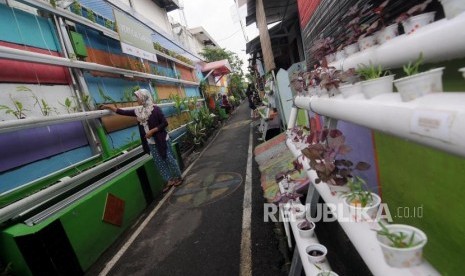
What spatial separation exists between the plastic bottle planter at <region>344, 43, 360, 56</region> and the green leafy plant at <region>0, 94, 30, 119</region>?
419 cm

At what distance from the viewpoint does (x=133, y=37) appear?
282 inches

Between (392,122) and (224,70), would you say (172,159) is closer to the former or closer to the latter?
(392,122)

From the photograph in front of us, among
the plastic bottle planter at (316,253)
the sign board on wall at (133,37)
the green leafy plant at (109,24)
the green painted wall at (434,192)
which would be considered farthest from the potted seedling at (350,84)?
the green leafy plant at (109,24)

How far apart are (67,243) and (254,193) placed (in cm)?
303

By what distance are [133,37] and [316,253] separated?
6922 millimetres

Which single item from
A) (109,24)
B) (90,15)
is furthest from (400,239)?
(109,24)

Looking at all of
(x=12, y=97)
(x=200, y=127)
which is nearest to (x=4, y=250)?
(x=12, y=97)

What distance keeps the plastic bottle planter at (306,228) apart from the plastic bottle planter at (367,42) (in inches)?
53.2

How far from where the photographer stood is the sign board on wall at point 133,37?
6.56 meters

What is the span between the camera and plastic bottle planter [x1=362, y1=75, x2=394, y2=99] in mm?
1364

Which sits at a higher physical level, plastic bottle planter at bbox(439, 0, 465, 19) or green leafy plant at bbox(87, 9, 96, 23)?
green leafy plant at bbox(87, 9, 96, 23)

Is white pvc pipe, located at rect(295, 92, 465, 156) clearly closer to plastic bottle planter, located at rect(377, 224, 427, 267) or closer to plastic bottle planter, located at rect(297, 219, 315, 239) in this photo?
plastic bottle planter, located at rect(377, 224, 427, 267)

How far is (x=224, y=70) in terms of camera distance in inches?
788

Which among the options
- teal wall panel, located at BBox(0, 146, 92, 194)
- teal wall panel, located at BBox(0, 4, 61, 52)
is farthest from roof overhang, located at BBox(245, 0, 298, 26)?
teal wall panel, located at BBox(0, 146, 92, 194)
